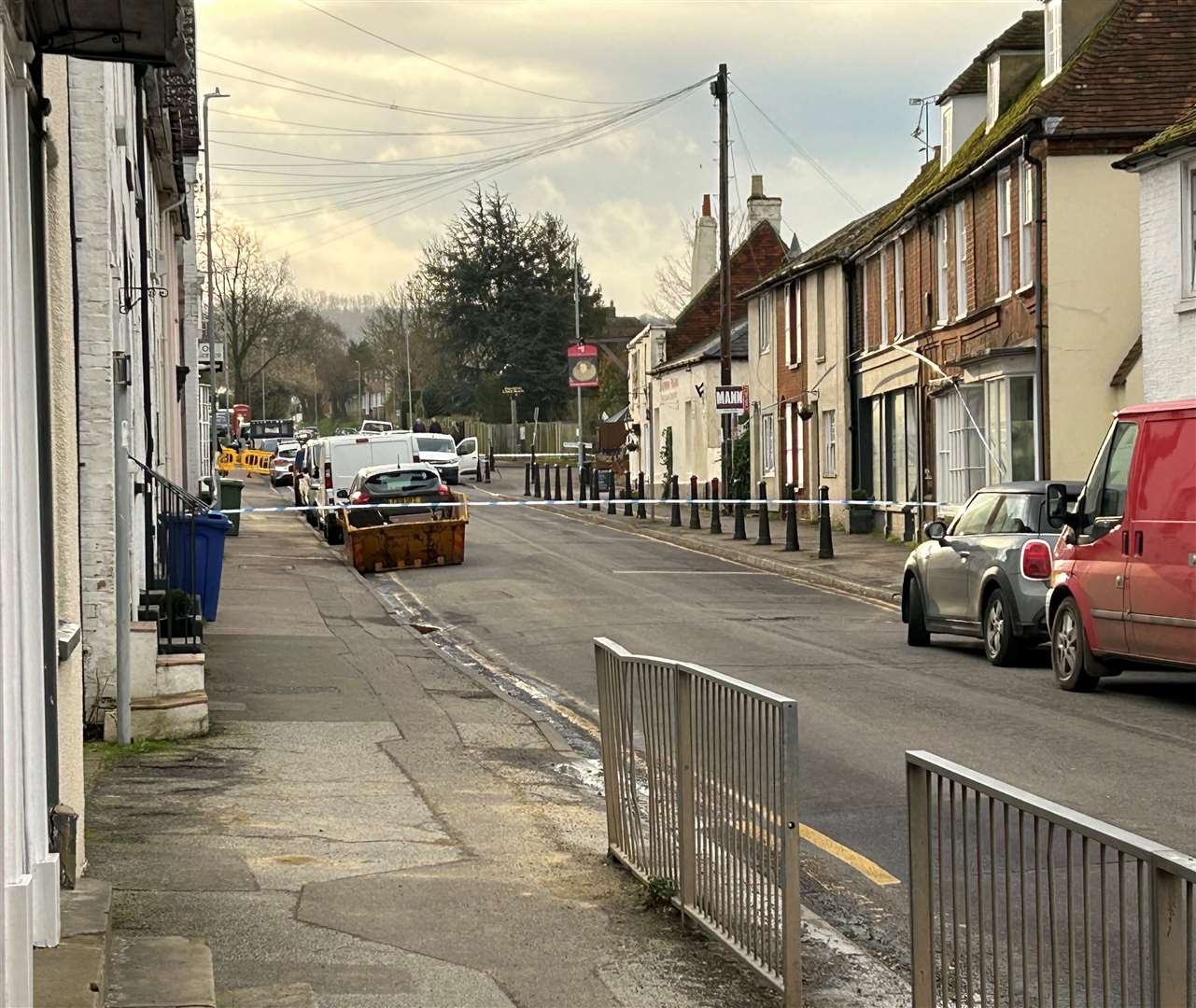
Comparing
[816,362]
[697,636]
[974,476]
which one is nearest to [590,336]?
[816,362]

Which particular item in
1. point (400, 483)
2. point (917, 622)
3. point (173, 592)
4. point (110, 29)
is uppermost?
point (110, 29)

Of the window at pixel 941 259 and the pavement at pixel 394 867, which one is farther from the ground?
the window at pixel 941 259

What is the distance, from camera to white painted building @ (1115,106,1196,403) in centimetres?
2261

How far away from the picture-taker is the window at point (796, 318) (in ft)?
143

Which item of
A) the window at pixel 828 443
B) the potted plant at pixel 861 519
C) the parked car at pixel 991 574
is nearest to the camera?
the parked car at pixel 991 574

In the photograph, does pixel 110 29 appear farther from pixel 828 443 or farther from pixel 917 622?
pixel 828 443

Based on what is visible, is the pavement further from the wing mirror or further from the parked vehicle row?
the wing mirror

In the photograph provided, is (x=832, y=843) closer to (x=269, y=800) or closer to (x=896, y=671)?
(x=269, y=800)

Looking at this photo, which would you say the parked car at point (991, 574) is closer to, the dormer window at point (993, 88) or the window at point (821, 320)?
the dormer window at point (993, 88)

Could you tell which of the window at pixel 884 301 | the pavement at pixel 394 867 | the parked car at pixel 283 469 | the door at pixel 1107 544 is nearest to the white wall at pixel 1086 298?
the window at pixel 884 301

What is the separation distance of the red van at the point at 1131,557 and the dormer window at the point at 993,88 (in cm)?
1831

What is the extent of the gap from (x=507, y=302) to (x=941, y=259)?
62.8 metres

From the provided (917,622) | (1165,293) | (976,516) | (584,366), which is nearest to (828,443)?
(1165,293)

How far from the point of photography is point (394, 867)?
772cm
